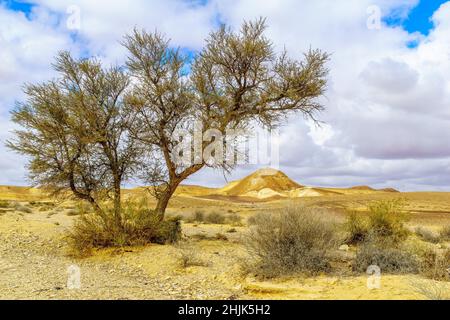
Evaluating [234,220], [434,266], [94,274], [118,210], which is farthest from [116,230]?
[234,220]

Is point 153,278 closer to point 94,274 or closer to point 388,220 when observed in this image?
point 94,274

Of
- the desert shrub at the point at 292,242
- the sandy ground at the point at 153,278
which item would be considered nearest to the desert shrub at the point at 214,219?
the sandy ground at the point at 153,278

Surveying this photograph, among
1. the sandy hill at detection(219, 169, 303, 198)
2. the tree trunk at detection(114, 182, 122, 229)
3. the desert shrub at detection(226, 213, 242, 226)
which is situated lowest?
the desert shrub at detection(226, 213, 242, 226)

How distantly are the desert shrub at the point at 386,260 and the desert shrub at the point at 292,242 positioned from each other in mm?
766

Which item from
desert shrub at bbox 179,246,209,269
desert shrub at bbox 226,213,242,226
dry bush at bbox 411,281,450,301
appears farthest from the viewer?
desert shrub at bbox 226,213,242,226

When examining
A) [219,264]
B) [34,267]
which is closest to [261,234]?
[219,264]

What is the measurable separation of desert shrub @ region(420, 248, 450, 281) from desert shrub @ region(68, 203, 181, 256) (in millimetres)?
7793

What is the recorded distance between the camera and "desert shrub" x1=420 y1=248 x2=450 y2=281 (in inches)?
378

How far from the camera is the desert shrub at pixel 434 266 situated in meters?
9.60

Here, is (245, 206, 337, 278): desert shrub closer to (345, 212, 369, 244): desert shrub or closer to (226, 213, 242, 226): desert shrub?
(345, 212, 369, 244): desert shrub

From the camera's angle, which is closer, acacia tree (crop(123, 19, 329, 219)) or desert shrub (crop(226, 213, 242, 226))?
acacia tree (crop(123, 19, 329, 219))

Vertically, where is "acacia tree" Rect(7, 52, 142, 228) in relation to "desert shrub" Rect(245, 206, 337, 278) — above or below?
above

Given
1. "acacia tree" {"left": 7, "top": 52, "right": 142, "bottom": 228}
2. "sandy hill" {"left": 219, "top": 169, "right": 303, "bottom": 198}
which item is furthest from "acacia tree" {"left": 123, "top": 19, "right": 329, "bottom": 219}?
"sandy hill" {"left": 219, "top": 169, "right": 303, "bottom": 198}

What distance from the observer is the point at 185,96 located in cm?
1566
